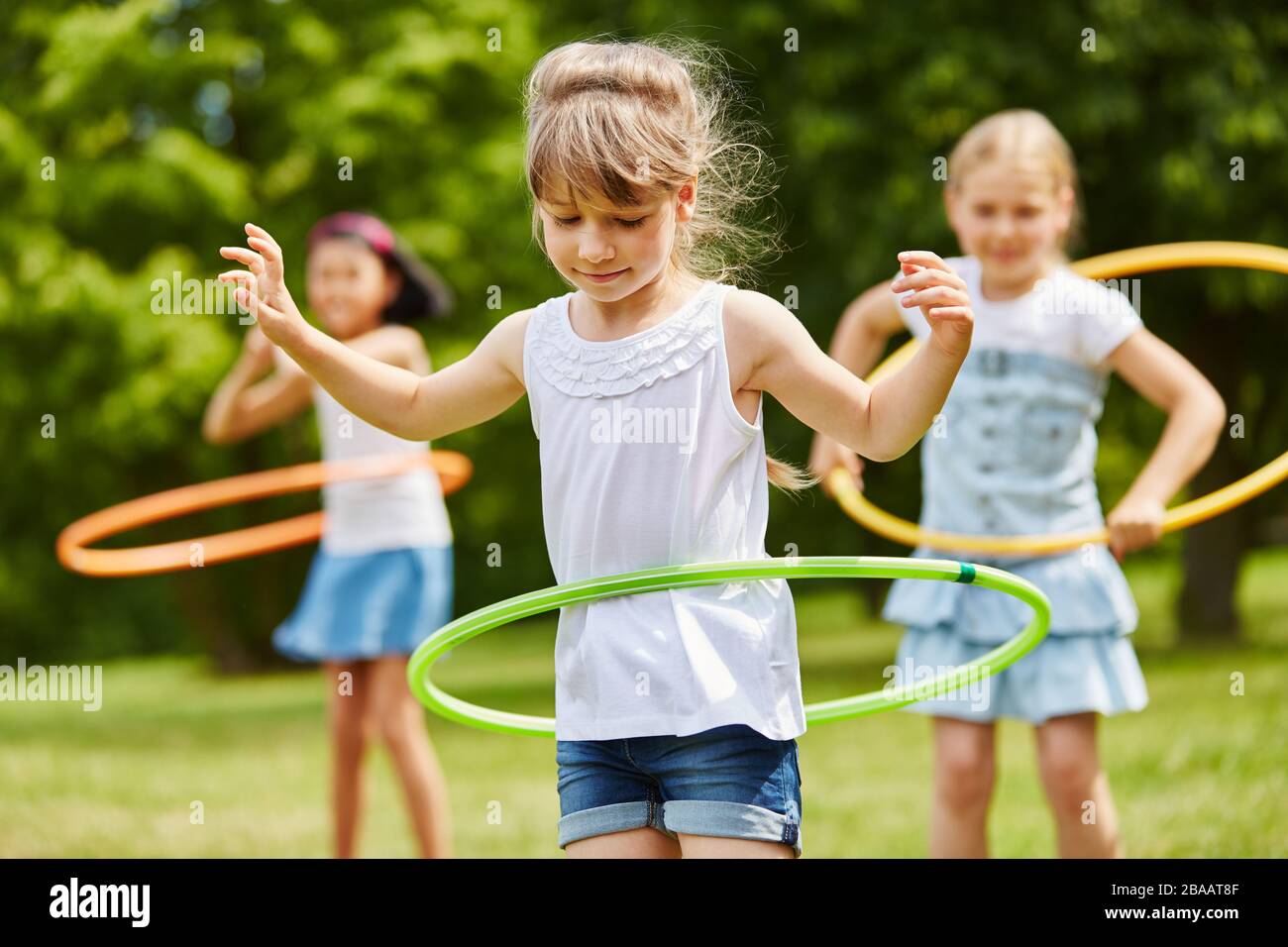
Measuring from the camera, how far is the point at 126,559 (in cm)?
570

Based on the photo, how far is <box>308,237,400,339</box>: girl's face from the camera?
Result: 5.91 m

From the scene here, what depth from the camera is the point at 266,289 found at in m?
2.94

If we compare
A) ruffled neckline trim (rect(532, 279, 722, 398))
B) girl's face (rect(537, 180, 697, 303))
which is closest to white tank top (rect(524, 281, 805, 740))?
ruffled neckline trim (rect(532, 279, 722, 398))

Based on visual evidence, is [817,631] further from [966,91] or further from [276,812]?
[276,812]

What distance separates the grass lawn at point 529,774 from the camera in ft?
19.7

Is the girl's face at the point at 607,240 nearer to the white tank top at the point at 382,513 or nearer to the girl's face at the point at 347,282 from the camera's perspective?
the white tank top at the point at 382,513

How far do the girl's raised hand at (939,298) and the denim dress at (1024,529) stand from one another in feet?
6.04

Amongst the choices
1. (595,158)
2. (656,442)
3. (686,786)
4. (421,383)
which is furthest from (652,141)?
(686,786)

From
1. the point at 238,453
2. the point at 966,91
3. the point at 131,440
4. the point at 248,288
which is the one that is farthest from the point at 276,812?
the point at 238,453

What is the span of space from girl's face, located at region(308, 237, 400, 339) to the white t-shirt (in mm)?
2427

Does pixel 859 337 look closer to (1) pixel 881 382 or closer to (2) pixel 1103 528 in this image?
(2) pixel 1103 528

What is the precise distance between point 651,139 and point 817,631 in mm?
16946

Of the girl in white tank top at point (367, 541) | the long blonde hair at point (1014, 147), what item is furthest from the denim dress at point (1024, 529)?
the girl in white tank top at point (367, 541)

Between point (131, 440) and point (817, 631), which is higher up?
point (131, 440)
